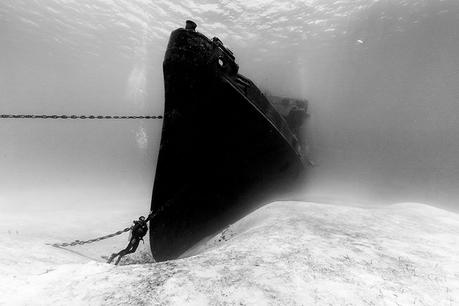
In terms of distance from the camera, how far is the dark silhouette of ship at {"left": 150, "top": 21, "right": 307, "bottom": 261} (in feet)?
15.1

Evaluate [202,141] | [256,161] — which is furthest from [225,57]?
[256,161]

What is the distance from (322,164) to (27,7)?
91.8 feet

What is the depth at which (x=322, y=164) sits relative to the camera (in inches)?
632

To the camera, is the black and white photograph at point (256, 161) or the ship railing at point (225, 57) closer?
the black and white photograph at point (256, 161)

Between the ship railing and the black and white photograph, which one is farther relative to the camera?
the ship railing

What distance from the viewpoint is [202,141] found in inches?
197

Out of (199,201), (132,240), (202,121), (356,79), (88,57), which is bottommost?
(132,240)

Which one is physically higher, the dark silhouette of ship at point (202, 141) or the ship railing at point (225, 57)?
the ship railing at point (225, 57)

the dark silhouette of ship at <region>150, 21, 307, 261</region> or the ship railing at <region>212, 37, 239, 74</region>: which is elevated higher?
the ship railing at <region>212, 37, 239, 74</region>

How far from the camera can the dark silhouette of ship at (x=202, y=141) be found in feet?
15.1

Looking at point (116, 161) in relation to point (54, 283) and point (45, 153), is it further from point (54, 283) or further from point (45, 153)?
point (54, 283)

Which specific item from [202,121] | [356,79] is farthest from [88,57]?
[202,121]

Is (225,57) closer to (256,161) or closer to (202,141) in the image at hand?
(202,141)

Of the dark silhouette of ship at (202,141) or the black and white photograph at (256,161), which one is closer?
the black and white photograph at (256,161)
